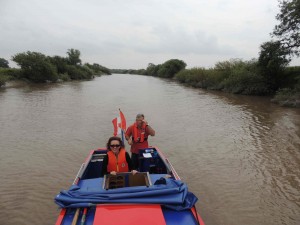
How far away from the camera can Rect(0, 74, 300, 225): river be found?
6336 millimetres

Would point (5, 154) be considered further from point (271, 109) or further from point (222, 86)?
point (222, 86)

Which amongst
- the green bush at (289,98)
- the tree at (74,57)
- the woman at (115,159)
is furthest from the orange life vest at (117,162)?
the tree at (74,57)

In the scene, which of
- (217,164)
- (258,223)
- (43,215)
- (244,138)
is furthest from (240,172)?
(43,215)

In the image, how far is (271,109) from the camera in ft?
67.4

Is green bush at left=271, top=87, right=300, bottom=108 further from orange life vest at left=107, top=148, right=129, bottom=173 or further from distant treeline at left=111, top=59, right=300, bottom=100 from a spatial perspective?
orange life vest at left=107, top=148, right=129, bottom=173

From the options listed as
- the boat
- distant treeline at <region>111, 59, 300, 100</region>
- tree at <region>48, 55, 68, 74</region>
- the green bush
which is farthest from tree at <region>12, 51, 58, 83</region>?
the boat

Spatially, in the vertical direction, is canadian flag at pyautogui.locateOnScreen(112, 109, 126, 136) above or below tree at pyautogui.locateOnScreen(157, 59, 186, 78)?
above

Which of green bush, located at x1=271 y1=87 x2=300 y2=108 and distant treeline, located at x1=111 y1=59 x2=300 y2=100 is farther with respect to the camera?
distant treeline, located at x1=111 y1=59 x2=300 y2=100

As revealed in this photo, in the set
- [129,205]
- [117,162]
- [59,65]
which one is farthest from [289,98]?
[59,65]

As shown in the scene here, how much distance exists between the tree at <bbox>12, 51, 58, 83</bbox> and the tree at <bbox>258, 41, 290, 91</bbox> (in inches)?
1100

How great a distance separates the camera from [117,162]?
5688 millimetres

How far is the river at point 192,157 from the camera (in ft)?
20.8

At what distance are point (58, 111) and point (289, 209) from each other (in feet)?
46.7

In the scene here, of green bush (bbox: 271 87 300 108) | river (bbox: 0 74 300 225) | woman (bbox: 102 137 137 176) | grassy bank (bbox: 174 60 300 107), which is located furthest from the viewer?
grassy bank (bbox: 174 60 300 107)
